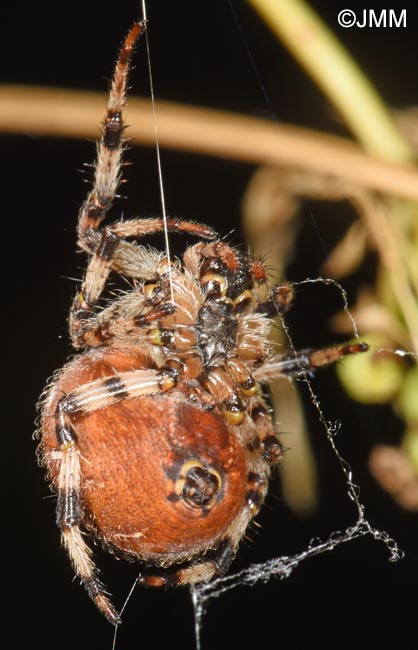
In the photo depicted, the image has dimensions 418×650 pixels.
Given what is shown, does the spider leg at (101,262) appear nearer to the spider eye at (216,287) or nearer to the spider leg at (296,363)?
the spider eye at (216,287)

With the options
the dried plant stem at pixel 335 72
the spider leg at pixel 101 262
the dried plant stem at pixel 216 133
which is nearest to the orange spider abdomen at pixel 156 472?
the spider leg at pixel 101 262

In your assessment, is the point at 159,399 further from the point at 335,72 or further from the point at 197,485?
the point at 335,72

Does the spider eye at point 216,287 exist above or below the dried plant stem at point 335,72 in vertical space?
below

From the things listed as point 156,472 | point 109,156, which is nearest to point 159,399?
point 156,472

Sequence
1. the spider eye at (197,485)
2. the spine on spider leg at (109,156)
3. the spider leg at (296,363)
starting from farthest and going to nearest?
the spider leg at (296,363) < the spine on spider leg at (109,156) < the spider eye at (197,485)

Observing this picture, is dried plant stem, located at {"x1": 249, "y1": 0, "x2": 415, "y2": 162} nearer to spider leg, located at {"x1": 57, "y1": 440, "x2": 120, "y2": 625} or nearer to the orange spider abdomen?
the orange spider abdomen

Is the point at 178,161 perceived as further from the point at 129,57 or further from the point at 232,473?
the point at 232,473

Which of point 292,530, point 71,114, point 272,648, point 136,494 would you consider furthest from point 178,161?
point 272,648

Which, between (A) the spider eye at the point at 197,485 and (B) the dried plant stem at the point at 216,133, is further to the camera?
(B) the dried plant stem at the point at 216,133
